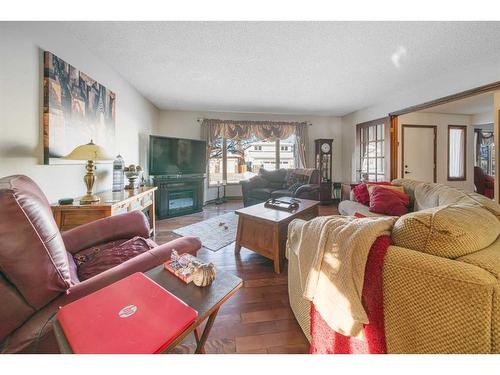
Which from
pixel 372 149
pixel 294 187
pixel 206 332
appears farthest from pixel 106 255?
pixel 372 149

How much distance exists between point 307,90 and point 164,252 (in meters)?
3.67

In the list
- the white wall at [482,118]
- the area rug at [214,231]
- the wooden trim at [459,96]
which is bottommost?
the area rug at [214,231]

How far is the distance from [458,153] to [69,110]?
7.41 metres

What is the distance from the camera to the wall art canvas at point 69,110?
1.78 metres

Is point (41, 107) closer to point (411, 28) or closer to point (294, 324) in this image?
point (294, 324)

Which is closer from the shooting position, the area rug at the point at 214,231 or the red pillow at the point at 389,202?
the red pillow at the point at 389,202

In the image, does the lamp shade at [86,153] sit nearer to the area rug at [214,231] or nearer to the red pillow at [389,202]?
the area rug at [214,231]

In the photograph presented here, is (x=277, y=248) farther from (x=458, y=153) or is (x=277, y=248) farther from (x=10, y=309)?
(x=458, y=153)

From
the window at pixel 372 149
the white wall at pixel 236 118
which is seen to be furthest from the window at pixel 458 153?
the white wall at pixel 236 118

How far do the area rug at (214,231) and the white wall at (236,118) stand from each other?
5.72 ft

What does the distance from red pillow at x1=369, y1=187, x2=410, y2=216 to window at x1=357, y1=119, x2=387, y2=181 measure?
2155 millimetres

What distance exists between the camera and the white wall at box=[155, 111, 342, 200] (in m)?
5.23

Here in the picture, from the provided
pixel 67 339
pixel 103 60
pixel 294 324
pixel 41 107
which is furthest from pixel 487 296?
pixel 103 60

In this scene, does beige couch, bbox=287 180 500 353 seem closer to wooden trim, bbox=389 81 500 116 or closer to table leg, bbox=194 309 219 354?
table leg, bbox=194 309 219 354
